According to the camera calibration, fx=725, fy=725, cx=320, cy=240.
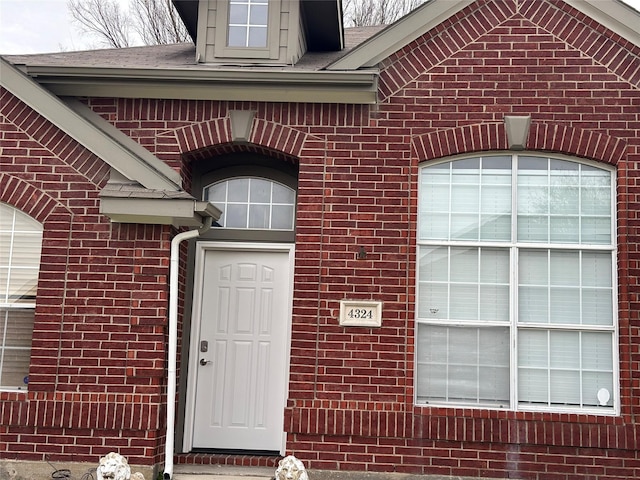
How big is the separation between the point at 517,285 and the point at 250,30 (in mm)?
4116

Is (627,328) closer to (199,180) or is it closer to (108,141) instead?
(199,180)

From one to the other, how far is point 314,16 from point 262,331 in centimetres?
378

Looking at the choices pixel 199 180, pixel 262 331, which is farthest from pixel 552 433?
pixel 199 180

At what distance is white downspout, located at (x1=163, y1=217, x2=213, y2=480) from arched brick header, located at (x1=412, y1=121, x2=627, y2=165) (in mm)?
2587

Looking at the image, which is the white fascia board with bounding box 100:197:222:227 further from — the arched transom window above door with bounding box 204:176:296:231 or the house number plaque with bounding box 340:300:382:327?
the house number plaque with bounding box 340:300:382:327

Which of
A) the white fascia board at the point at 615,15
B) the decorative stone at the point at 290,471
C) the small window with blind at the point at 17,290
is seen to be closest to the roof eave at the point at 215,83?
the small window with blind at the point at 17,290

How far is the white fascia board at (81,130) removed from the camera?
7.20 meters

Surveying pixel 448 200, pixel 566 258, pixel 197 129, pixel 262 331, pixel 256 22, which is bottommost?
pixel 262 331

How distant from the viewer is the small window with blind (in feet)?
24.4

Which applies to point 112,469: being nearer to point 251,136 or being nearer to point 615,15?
point 251,136

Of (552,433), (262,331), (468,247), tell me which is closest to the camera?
(552,433)

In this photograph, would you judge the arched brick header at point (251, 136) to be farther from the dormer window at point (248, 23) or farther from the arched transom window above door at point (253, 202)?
the dormer window at point (248, 23)

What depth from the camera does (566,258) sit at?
7.37 meters

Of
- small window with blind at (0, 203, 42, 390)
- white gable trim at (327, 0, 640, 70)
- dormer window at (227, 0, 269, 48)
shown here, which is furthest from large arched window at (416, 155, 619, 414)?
small window with blind at (0, 203, 42, 390)
